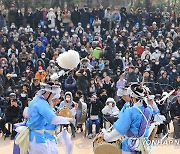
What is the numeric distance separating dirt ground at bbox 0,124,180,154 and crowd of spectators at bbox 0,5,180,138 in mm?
1063

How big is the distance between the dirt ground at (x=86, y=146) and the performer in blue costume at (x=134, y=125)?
3.78 meters

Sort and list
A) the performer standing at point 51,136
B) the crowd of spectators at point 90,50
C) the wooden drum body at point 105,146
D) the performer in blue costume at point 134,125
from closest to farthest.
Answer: the performer in blue costume at point 134,125, the wooden drum body at point 105,146, the performer standing at point 51,136, the crowd of spectators at point 90,50

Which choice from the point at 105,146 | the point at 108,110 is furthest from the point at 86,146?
the point at 105,146

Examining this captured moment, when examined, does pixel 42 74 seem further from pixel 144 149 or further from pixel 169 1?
pixel 169 1

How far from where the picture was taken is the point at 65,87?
12.9m

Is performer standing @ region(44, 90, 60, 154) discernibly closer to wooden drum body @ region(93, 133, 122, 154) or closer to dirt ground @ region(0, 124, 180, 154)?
wooden drum body @ region(93, 133, 122, 154)

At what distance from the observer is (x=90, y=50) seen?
1602cm

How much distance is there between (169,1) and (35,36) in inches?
380

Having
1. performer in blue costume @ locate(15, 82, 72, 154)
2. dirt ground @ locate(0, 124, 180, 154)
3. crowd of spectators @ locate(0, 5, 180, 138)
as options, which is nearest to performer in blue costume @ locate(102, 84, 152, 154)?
performer in blue costume @ locate(15, 82, 72, 154)

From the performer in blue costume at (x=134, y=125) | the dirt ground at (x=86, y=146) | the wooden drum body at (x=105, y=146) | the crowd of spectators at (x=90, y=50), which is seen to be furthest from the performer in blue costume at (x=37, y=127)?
the crowd of spectators at (x=90, y=50)

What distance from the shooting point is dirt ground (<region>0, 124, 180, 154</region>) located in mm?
9422

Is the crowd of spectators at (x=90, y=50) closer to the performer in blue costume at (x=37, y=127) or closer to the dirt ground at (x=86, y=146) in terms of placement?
the dirt ground at (x=86, y=146)

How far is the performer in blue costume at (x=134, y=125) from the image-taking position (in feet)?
17.9

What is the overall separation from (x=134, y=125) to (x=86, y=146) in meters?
4.58
